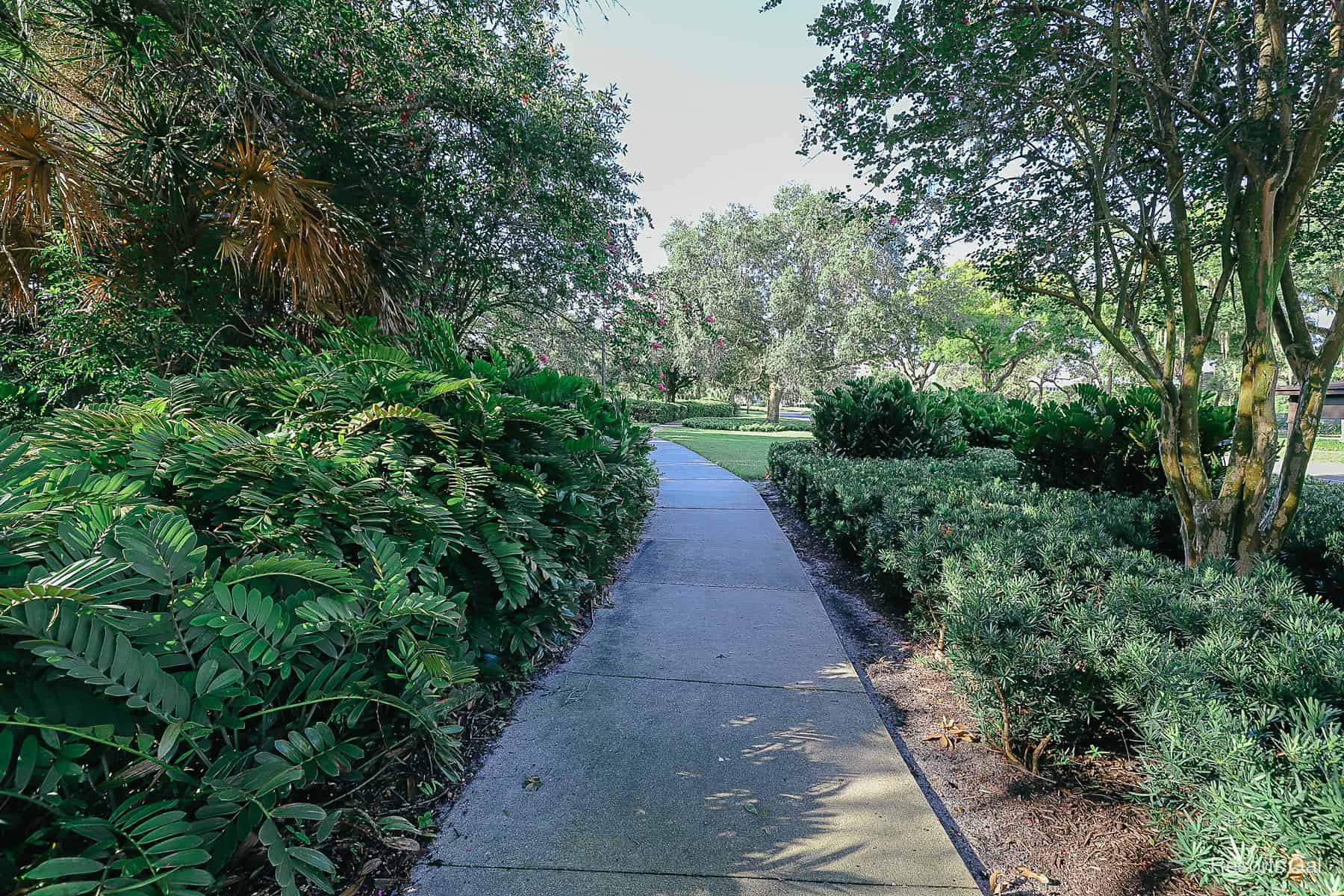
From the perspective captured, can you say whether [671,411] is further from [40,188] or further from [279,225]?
[40,188]

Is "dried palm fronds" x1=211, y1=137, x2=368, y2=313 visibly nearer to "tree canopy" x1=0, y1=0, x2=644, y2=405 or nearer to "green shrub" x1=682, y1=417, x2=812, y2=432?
"tree canopy" x1=0, y1=0, x2=644, y2=405

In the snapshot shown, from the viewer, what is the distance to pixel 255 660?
1.50 meters

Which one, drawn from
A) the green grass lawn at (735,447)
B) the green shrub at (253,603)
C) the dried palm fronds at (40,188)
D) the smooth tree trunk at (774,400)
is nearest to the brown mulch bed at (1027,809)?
the green shrub at (253,603)

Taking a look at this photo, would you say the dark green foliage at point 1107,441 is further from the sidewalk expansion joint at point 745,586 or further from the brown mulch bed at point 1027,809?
the brown mulch bed at point 1027,809

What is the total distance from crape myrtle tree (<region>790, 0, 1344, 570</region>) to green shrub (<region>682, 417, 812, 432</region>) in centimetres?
2047

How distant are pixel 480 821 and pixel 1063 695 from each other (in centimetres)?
208

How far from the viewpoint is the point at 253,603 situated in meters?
1.39

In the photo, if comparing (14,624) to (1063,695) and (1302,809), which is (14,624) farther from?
(1063,695)

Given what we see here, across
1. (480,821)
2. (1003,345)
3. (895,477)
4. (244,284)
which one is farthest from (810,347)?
(480,821)

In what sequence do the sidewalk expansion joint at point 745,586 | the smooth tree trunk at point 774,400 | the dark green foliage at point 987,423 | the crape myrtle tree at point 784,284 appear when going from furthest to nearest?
the smooth tree trunk at point 774,400 → the crape myrtle tree at point 784,284 → the dark green foliage at point 987,423 → the sidewalk expansion joint at point 745,586

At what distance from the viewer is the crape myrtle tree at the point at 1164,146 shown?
3322 mm

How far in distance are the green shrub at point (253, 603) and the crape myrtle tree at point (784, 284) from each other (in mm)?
24164

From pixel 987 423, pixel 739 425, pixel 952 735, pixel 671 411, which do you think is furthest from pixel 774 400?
pixel 952 735

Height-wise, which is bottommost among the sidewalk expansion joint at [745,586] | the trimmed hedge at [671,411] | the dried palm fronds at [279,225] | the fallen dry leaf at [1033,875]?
the fallen dry leaf at [1033,875]
